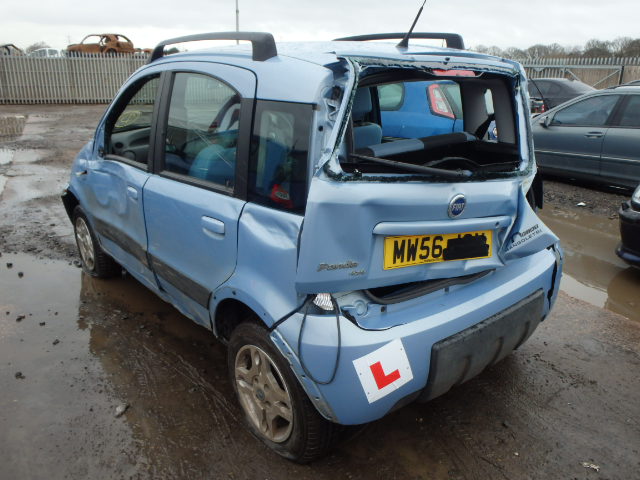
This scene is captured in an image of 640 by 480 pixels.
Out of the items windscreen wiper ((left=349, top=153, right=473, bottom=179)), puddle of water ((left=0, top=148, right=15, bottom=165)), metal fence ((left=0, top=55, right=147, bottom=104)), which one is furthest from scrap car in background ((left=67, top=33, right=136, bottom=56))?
windscreen wiper ((left=349, top=153, right=473, bottom=179))

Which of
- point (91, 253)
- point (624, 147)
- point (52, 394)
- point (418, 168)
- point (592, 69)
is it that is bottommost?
point (52, 394)

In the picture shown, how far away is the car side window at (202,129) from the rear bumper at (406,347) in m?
0.91

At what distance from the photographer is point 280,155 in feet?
7.28

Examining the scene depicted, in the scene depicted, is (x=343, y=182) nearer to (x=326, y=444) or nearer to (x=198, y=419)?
(x=326, y=444)

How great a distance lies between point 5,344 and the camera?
137 inches

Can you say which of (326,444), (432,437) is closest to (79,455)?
Answer: (326,444)

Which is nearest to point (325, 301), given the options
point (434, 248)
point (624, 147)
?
point (434, 248)

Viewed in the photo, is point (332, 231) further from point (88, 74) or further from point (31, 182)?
point (88, 74)

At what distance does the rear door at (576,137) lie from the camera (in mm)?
7094

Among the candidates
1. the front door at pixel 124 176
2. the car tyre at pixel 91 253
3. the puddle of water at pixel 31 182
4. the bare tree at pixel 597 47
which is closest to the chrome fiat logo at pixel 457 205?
the front door at pixel 124 176

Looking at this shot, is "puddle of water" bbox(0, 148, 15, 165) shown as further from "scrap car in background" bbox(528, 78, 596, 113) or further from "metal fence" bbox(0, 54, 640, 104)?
"metal fence" bbox(0, 54, 640, 104)

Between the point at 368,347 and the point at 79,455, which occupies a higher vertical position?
the point at 368,347

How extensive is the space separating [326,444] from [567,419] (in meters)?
1.35

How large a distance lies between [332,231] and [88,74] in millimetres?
22383
